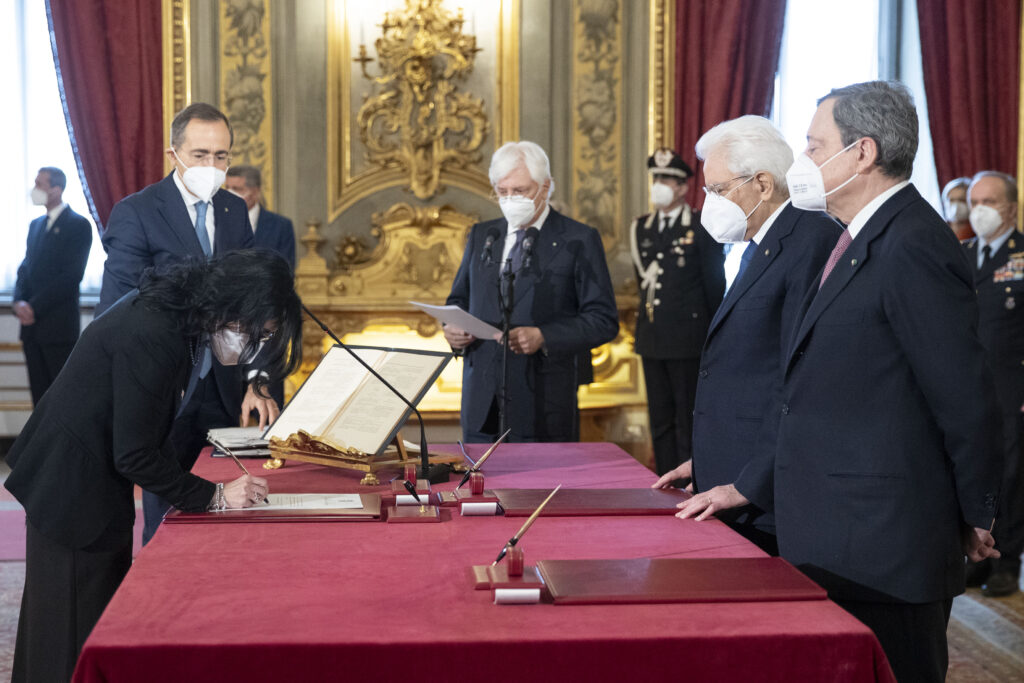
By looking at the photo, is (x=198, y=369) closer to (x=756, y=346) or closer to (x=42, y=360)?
(x=756, y=346)

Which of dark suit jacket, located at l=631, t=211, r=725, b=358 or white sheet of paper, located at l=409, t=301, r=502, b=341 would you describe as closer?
white sheet of paper, located at l=409, t=301, r=502, b=341

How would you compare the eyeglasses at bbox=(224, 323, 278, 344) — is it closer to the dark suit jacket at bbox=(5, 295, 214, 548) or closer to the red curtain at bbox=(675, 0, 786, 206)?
the dark suit jacket at bbox=(5, 295, 214, 548)

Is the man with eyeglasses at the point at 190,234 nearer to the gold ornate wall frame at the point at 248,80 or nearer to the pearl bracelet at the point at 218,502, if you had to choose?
the pearl bracelet at the point at 218,502

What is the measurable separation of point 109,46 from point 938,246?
6025 millimetres

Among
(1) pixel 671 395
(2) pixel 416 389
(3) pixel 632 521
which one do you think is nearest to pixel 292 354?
(2) pixel 416 389

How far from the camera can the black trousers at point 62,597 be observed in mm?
2057

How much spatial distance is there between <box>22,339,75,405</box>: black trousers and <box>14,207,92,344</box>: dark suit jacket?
0.13 feet

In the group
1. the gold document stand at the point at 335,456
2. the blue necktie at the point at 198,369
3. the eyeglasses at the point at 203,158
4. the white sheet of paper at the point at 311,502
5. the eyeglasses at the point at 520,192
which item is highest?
the eyeglasses at the point at 203,158

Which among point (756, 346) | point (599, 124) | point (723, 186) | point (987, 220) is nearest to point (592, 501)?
point (756, 346)

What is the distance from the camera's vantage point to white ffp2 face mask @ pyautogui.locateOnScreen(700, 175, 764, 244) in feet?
8.04

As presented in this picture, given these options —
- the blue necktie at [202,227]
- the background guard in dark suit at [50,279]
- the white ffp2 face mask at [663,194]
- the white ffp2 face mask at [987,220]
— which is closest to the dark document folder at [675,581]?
the blue necktie at [202,227]

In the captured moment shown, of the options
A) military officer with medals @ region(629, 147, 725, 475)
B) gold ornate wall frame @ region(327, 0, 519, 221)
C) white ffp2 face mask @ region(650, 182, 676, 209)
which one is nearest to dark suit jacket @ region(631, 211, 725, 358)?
military officer with medals @ region(629, 147, 725, 475)

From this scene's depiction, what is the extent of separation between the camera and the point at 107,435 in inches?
82.2

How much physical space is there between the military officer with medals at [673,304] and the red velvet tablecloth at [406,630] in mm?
3662
